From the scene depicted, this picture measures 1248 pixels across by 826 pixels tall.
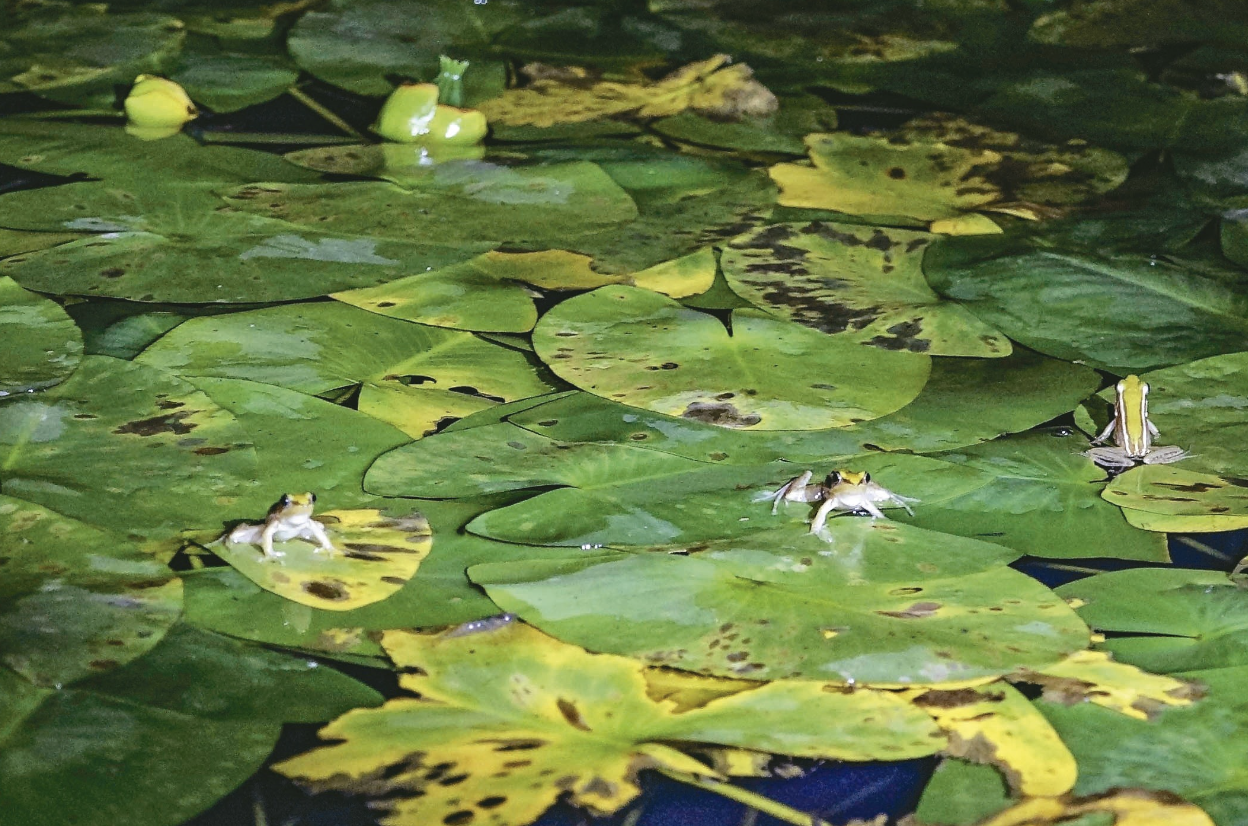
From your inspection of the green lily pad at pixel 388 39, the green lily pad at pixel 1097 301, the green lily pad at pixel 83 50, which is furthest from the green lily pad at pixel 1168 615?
the green lily pad at pixel 83 50

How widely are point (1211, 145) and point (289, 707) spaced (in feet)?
8.44

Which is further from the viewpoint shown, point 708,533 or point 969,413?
point 969,413

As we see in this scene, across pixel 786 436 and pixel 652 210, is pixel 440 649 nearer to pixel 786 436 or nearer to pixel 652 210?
pixel 786 436

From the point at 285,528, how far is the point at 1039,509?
0.93m

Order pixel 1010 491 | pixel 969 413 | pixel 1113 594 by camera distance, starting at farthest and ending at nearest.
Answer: pixel 969 413 < pixel 1010 491 < pixel 1113 594

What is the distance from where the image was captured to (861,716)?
4.24 feet

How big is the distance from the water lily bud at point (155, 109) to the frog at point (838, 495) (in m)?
1.80

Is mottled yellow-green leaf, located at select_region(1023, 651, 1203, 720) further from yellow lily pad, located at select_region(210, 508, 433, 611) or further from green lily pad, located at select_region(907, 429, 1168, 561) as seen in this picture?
yellow lily pad, located at select_region(210, 508, 433, 611)

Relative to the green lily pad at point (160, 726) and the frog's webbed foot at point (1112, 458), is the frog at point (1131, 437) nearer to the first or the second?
the frog's webbed foot at point (1112, 458)

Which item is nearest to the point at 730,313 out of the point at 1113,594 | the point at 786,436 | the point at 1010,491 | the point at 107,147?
the point at 786,436

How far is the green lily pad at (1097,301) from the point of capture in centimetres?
209

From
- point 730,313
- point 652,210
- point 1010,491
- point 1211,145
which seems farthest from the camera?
point 1211,145

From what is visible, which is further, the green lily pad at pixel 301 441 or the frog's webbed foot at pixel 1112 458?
the frog's webbed foot at pixel 1112 458

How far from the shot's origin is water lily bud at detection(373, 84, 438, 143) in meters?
2.85
